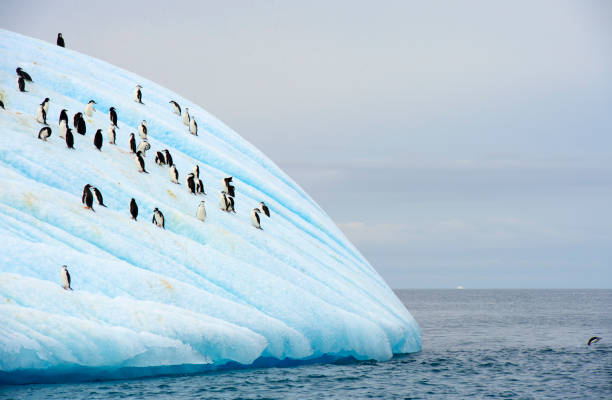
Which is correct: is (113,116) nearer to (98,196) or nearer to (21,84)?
(21,84)

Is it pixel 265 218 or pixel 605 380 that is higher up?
pixel 265 218

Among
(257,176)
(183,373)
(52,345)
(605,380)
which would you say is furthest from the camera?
(257,176)

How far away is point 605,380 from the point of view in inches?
954

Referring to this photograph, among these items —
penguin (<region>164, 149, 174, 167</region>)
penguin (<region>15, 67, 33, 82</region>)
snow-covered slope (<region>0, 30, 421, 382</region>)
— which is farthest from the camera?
penguin (<region>15, 67, 33, 82</region>)

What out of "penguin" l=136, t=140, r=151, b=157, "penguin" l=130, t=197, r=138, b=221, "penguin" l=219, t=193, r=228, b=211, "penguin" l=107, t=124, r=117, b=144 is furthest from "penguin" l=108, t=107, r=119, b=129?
"penguin" l=130, t=197, r=138, b=221

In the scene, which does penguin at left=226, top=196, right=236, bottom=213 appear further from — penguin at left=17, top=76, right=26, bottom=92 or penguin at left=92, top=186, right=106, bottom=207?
penguin at left=17, top=76, right=26, bottom=92

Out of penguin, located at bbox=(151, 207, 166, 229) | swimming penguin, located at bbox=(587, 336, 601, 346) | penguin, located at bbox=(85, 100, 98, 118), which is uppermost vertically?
penguin, located at bbox=(85, 100, 98, 118)

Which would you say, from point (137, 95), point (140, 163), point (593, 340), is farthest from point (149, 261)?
point (593, 340)

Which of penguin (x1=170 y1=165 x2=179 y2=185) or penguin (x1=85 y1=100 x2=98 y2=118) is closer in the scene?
penguin (x1=170 y1=165 x2=179 y2=185)

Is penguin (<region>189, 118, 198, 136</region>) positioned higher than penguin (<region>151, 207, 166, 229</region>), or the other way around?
penguin (<region>189, 118, 198, 136</region>)

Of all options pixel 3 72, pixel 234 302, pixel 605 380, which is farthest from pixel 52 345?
pixel 605 380

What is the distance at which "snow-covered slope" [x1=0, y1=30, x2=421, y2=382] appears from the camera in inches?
690

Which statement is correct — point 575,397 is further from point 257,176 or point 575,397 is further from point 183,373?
point 257,176

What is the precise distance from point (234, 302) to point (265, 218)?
541 cm
